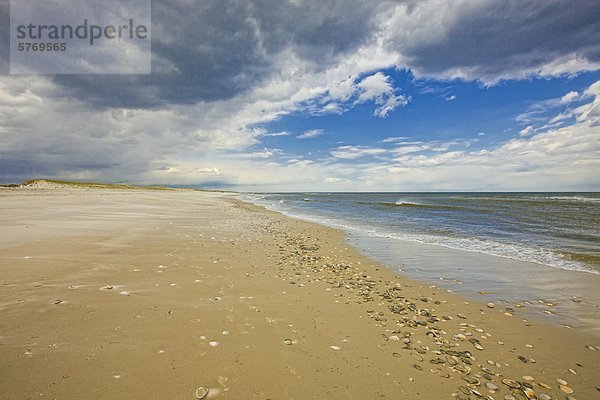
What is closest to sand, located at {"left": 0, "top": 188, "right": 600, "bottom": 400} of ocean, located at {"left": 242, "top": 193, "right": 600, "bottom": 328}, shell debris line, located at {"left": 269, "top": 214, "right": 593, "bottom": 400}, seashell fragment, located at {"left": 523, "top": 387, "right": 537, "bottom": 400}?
shell debris line, located at {"left": 269, "top": 214, "right": 593, "bottom": 400}

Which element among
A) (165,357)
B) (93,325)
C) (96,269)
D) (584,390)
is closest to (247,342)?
(165,357)

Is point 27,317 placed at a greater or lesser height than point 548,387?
greater

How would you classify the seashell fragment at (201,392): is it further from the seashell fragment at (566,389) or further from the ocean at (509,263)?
the ocean at (509,263)

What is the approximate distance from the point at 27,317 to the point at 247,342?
4221 mm

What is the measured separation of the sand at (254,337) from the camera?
413cm

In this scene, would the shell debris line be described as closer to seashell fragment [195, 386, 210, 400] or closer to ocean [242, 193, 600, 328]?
ocean [242, 193, 600, 328]

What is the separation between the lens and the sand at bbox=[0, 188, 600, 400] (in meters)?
4.13

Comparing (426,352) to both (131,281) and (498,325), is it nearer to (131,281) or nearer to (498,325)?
(498,325)

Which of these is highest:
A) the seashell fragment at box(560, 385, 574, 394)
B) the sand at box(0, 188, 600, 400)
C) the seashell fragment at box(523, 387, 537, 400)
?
the sand at box(0, 188, 600, 400)

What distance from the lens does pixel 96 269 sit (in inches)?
342

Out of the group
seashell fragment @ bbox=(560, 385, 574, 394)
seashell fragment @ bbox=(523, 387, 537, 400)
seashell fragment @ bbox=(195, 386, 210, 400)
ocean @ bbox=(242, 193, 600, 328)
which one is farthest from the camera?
ocean @ bbox=(242, 193, 600, 328)

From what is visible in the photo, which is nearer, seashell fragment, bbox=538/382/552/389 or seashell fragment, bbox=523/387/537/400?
seashell fragment, bbox=523/387/537/400

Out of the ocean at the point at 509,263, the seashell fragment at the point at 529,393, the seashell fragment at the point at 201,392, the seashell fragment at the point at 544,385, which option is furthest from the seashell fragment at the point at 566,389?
the seashell fragment at the point at 201,392

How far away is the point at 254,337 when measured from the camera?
5.38 m
